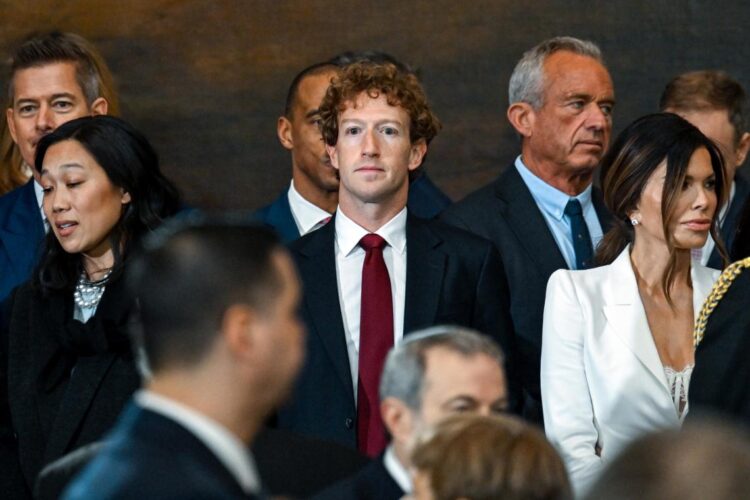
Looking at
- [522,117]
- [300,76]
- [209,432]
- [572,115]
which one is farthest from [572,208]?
[209,432]

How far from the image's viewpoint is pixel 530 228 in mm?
5438

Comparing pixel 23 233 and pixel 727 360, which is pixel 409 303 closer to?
pixel 727 360

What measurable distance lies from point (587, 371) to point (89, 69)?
2.36 metres

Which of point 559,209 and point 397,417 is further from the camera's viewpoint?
point 559,209

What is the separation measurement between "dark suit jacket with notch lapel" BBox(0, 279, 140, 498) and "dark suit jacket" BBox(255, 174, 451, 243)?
4.20ft

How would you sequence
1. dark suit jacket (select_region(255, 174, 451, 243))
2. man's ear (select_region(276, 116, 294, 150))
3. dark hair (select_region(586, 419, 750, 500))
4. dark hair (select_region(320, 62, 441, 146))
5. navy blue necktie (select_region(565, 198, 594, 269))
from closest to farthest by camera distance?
dark hair (select_region(586, 419, 750, 500)), dark hair (select_region(320, 62, 441, 146)), navy blue necktie (select_region(565, 198, 594, 269)), dark suit jacket (select_region(255, 174, 451, 243)), man's ear (select_region(276, 116, 294, 150))

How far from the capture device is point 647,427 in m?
4.62

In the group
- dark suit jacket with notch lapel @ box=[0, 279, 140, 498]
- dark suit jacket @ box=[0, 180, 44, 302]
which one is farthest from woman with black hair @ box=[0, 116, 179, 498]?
dark suit jacket @ box=[0, 180, 44, 302]

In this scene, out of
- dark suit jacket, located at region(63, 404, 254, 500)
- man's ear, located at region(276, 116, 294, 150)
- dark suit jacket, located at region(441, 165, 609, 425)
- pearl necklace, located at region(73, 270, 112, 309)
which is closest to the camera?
dark suit jacket, located at region(63, 404, 254, 500)

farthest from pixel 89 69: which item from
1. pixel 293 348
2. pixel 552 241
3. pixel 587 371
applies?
pixel 293 348

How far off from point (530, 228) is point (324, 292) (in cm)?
100

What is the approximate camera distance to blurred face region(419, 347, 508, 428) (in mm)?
3398

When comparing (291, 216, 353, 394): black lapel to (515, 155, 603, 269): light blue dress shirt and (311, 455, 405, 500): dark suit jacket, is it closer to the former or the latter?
(515, 155, 603, 269): light blue dress shirt

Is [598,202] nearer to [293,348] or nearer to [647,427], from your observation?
[647,427]
